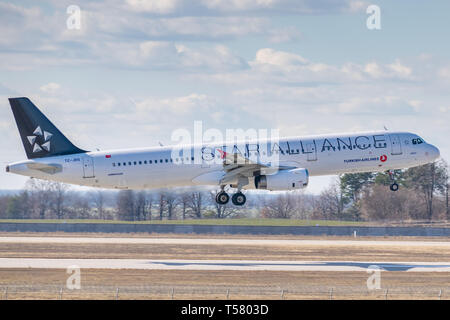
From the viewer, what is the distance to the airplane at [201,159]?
68688 mm

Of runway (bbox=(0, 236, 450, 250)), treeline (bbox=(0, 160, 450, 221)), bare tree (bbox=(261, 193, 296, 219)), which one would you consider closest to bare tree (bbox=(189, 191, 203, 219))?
treeline (bbox=(0, 160, 450, 221))

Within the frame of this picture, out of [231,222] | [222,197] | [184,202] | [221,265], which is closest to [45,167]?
[222,197]

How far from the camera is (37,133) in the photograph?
70.1 m

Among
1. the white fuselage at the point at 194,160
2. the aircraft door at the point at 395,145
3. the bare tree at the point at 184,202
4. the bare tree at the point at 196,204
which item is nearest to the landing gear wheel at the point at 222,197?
the white fuselage at the point at 194,160

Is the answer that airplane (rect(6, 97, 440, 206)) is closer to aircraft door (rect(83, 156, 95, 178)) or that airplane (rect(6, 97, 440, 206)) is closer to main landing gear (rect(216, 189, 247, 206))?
aircraft door (rect(83, 156, 95, 178))

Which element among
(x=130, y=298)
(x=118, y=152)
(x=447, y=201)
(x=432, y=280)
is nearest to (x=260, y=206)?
(x=447, y=201)

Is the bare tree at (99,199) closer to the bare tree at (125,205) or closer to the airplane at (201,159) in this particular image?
the bare tree at (125,205)

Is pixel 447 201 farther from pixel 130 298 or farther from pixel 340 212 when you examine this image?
pixel 130 298

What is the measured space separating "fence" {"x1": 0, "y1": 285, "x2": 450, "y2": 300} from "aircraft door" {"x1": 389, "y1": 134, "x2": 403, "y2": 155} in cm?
2154

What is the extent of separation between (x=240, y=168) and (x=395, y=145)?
13359mm

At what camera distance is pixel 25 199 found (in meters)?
120

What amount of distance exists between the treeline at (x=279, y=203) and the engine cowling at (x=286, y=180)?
2277cm

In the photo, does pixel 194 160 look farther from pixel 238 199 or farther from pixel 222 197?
pixel 238 199
